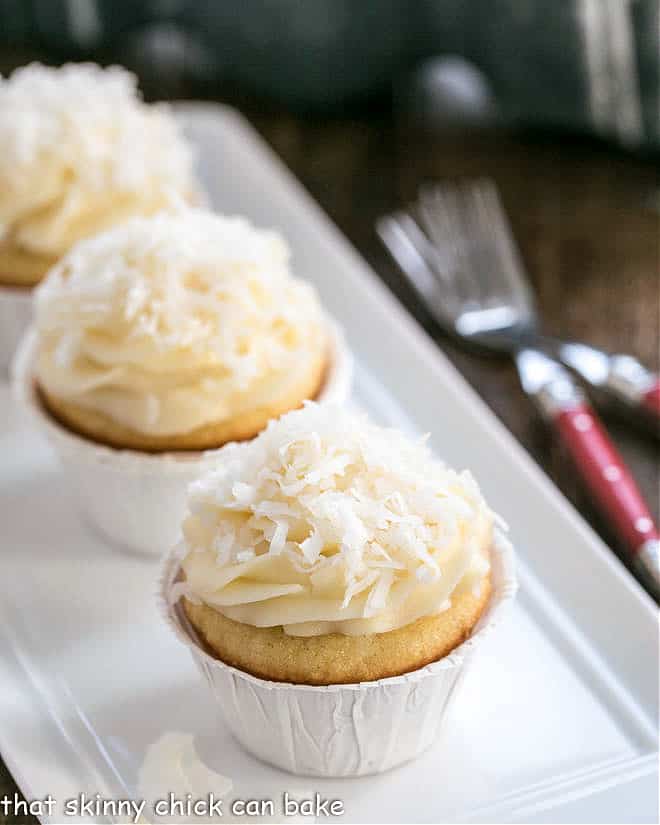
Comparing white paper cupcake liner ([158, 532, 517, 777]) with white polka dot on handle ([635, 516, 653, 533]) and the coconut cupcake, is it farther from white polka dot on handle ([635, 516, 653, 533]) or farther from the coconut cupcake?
white polka dot on handle ([635, 516, 653, 533])

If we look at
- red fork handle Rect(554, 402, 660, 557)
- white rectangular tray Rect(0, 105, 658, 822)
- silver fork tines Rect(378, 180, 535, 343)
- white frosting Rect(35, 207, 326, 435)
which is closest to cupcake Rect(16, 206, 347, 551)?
white frosting Rect(35, 207, 326, 435)

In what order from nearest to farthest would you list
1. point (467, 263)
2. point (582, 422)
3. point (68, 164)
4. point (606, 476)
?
point (606, 476), point (582, 422), point (68, 164), point (467, 263)

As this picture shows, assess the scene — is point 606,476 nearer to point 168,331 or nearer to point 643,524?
point 643,524

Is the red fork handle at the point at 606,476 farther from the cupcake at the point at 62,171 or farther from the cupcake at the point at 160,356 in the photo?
the cupcake at the point at 62,171

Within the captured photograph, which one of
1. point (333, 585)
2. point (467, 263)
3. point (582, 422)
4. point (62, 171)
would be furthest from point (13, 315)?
point (333, 585)

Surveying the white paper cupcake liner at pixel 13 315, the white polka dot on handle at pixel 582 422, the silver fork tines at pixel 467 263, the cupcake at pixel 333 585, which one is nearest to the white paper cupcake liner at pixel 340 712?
the cupcake at pixel 333 585

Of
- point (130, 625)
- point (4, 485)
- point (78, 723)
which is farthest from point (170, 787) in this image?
point (4, 485)

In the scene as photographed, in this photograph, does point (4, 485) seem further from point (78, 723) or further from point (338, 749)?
point (338, 749)
